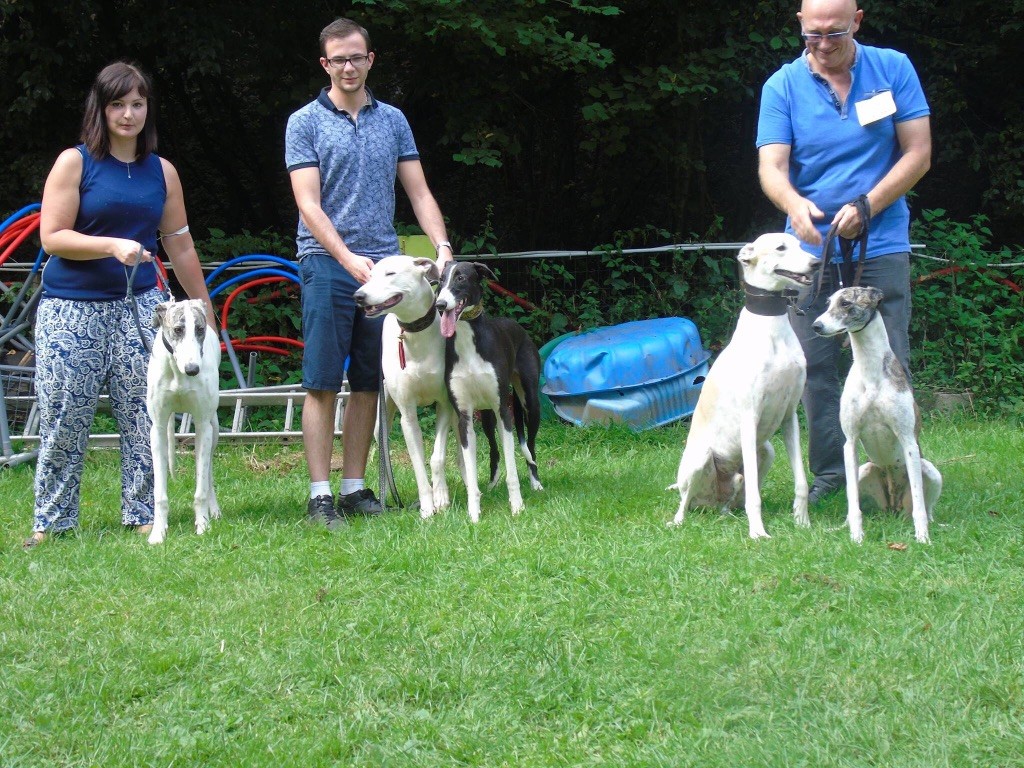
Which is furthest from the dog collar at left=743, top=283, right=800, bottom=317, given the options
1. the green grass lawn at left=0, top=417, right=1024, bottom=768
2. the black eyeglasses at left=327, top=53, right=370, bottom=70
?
the black eyeglasses at left=327, top=53, right=370, bottom=70

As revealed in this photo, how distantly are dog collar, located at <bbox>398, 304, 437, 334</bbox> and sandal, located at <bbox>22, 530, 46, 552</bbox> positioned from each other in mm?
1903

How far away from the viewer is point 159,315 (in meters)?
4.86

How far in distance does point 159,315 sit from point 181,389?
356mm

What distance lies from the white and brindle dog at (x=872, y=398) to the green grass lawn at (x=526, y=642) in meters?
0.18

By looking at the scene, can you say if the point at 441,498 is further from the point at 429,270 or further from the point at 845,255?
the point at 845,255

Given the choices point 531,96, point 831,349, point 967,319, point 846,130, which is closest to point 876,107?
point 846,130

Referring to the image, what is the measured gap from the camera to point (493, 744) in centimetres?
284

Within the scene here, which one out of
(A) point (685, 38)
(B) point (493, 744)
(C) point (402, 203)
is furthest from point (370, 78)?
(B) point (493, 744)

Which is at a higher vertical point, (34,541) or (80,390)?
(80,390)

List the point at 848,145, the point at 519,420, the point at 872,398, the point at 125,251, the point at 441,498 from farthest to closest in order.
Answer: the point at 519,420 < the point at 441,498 < the point at 125,251 < the point at 848,145 < the point at 872,398

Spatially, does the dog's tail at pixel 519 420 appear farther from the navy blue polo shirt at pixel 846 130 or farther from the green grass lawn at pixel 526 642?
the navy blue polo shirt at pixel 846 130

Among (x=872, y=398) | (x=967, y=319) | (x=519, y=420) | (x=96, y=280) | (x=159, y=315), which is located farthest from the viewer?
(x=967, y=319)

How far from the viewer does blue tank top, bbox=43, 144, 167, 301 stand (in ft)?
16.0

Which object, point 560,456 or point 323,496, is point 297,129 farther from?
point 560,456
